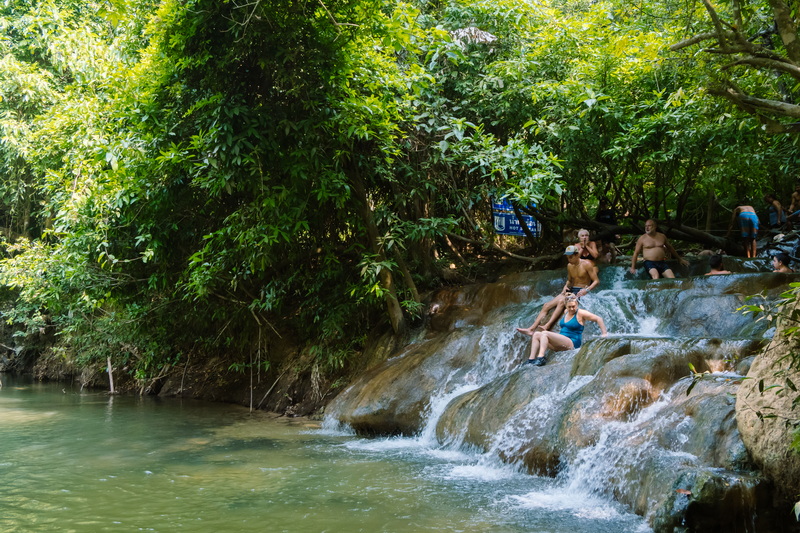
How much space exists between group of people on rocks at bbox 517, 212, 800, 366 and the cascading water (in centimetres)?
30

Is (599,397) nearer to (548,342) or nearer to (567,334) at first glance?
(548,342)

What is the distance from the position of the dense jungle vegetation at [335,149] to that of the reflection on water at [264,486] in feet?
8.35

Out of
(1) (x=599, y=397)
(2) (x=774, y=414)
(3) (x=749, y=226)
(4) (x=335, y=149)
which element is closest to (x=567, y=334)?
(1) (x=599, y=397)

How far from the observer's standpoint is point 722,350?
21.2ft

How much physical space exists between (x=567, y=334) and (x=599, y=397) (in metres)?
2.37

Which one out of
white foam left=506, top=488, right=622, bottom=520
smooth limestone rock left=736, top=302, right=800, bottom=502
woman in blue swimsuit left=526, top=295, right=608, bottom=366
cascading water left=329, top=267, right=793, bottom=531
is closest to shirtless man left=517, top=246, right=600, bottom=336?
cascading water left=329, top=267, right=793, bottom=531

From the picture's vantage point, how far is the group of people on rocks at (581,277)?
835 cm

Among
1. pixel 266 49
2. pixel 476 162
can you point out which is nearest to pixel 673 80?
pixel 476 162

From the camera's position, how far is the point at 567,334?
855 cm

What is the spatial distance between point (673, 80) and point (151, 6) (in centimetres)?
811

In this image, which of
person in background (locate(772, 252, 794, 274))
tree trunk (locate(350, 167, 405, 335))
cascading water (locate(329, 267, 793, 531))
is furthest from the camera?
tree trunk (locate(350, 167, 405, 335))

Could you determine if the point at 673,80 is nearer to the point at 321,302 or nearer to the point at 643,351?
the point at 643,351

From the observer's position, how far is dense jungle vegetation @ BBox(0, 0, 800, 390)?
8.70 metres

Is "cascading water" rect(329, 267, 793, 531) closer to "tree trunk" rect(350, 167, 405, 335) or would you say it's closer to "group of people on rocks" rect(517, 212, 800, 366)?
"group of people on rocks" rect(517, 212, 800, 366)
